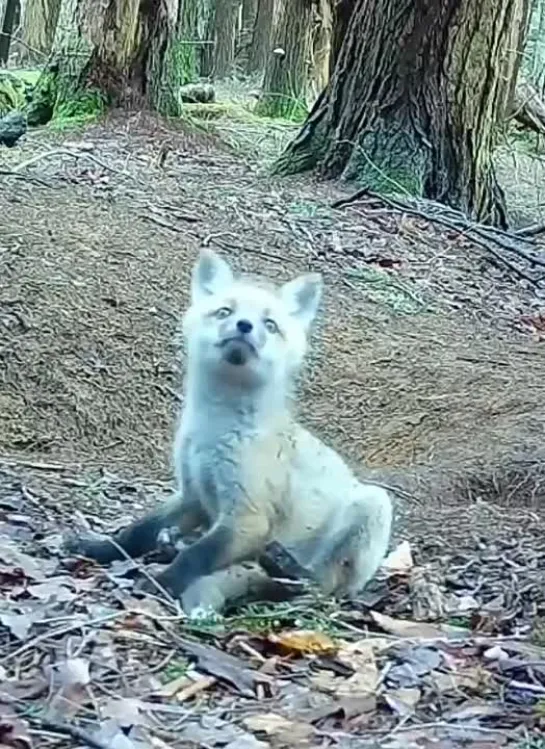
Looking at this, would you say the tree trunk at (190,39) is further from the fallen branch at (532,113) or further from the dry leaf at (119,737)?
the dry leaf at (119,737)

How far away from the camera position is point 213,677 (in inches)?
146

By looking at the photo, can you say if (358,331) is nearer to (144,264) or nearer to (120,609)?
(144,264)

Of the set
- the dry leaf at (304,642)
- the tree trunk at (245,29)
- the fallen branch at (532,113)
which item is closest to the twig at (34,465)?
the dry leaf at (304,642)

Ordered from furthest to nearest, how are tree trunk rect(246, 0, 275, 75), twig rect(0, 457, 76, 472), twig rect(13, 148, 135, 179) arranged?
1. tree trunk rect(246, 0, 275, 75)
2. twig rect(13, 148, 135, 179)
3. twig rect(0, 457, 76, 472)

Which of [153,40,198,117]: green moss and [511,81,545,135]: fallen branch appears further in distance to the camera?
[511,81,545,135]: fallen branch

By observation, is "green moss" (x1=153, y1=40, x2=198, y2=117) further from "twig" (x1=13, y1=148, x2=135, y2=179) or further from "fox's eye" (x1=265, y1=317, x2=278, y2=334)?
"fox's eye" (x1=265, y1=317, x2=278, y2=334)

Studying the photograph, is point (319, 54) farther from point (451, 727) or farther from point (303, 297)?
point (451, 727)

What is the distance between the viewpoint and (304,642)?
13.1 feet

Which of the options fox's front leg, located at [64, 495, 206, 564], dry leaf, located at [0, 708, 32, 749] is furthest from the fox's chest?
dry leaf, located at [0, 708, 32, 749]

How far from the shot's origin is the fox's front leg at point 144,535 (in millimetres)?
4598

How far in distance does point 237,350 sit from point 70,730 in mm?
1446

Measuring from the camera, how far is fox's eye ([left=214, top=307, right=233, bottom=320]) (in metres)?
4.38

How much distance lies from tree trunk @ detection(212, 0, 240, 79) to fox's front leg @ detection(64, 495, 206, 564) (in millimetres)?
22637

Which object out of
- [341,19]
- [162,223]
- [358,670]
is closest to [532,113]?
[341,19]
